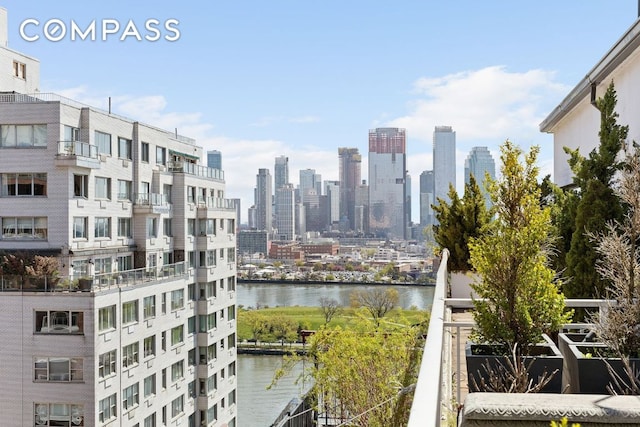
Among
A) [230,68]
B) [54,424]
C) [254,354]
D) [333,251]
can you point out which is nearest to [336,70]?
[230,68]

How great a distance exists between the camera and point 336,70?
54.8 metres

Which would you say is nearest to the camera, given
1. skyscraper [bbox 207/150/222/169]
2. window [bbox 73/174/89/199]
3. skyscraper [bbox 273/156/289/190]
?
window [bbox 73/174/89/199]

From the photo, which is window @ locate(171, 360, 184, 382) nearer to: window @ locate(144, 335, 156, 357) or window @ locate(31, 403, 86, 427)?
window @ locate(144, 335, 156, 357)

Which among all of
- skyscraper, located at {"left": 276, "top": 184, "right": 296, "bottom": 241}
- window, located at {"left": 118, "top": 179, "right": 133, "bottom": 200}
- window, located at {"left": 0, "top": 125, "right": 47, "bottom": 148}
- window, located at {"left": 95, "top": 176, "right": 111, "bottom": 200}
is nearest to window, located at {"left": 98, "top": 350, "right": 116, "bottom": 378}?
window, located at {"left": 95, "top": 176, "right": 111, "bottom": 200}

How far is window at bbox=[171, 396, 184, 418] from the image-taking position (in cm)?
2279

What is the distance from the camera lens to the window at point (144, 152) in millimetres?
23062

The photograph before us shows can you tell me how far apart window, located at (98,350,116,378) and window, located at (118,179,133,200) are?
5.64 metres

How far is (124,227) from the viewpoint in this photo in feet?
72.6

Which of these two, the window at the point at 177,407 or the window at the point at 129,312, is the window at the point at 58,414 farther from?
the window at the point at 177,407

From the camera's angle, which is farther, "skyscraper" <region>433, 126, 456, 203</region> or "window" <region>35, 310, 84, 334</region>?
"skyscraper" <region>433, 126, 456, 203</region>

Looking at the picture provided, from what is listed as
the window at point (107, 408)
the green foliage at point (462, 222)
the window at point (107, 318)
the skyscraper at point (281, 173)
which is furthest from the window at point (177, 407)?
the skyscraper at point (281, 173)

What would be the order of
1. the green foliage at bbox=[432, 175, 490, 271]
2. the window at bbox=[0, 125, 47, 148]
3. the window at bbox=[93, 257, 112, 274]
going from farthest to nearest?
the window at bbox=[93, 257, 112, 274]
the window at bbox=[0, 125, 47, 148]
the green foliage at bbox=[432, 175, 490, 271]

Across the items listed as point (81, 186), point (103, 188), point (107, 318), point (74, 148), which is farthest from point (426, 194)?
point (107, 318)

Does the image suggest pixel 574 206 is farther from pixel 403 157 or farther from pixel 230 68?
pixel 403 157
